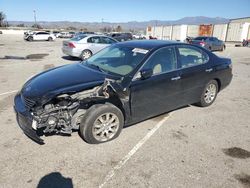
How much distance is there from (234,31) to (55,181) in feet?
137

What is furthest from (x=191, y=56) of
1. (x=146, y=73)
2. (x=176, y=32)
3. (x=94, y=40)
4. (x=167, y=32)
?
(x=167, y=32)

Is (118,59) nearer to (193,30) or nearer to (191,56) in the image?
(191,56)

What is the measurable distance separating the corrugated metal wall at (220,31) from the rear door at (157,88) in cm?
4028

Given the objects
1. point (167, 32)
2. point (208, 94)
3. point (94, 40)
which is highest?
point (94, 40)

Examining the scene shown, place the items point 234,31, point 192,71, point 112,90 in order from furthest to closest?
point 234,31, point 192,71, point 112,90

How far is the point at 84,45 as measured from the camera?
12547 millimetres

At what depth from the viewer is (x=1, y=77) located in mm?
8555

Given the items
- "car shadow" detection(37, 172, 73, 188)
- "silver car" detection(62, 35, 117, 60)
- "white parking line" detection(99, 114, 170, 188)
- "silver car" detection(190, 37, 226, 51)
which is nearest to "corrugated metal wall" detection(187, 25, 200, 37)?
"silver car" detection(190, 37, 226, 51)

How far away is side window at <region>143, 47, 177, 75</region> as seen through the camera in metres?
4.27

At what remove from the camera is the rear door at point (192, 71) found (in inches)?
188

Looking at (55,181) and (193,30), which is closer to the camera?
(55,181)

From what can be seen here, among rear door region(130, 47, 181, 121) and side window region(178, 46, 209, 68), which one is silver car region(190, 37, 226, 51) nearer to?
side window region(178, 46, 209, 68)

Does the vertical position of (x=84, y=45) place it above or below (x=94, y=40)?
below

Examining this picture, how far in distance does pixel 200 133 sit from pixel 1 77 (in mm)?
7457
